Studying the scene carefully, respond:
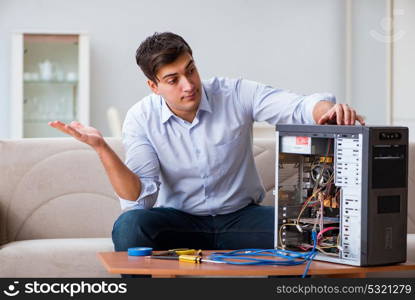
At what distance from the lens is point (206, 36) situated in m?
6.16

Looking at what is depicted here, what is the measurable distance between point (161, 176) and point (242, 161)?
280mm

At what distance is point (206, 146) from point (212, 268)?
0.80m

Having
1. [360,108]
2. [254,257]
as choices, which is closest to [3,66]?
[360,108]

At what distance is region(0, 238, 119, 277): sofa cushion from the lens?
2.55m

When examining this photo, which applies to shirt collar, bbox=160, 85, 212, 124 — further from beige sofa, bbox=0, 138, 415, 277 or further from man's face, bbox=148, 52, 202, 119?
beige sofa, bbox=0, 138, 415, 277

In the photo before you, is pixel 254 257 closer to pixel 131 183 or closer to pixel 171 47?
pixel 131 183

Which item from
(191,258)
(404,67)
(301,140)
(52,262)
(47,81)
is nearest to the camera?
(191,258)

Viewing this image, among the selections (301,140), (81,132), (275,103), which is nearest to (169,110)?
(275,103)

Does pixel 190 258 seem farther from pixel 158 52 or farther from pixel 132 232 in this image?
pixel 158 52

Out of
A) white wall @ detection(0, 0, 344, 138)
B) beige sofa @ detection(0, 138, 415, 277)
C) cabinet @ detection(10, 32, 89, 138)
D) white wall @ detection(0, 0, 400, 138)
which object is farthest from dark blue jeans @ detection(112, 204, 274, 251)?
white wall @ detection(0, 0, 344, 138)

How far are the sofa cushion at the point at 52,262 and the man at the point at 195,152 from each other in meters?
0.28

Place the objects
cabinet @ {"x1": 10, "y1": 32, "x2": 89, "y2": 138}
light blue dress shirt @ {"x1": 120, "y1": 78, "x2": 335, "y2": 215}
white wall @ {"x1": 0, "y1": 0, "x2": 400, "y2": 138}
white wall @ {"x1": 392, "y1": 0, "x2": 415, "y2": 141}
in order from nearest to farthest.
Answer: light blue dress shirt @ {"x1": 120, "y1": 78, "x2": 335, "y2": 215} < white wall @ {"x1": 392, "y1": 0, "x2": 415, "y2": 141} < cabinet @ {"x1": 10, "y1": 32, "x2": 89, "y2": 138} < white wall @ {"x1": 0, "y1": 0, "x2": 400, "y2": 138}

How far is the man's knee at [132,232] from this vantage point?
2.14m

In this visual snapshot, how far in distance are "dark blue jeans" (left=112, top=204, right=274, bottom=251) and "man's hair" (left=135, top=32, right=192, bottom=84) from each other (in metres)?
0.45
